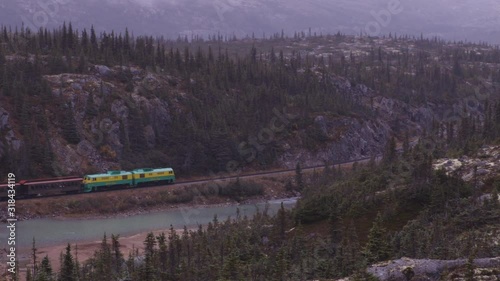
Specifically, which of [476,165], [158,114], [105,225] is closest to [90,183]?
A: [105,225]

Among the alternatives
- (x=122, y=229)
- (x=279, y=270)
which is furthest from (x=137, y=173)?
(x=279, y=270)

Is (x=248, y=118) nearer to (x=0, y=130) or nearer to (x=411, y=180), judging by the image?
(x=0, y=130)

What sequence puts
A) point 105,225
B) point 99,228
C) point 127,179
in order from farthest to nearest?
point 127,179 < point 105,225 < point 99,228

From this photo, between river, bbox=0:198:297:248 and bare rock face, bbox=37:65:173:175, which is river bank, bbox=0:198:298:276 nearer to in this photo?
river, bbox=0:198:297:248

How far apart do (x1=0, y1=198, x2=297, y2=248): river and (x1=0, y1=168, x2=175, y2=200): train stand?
21.2 feet

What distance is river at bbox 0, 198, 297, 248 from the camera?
83125 mm

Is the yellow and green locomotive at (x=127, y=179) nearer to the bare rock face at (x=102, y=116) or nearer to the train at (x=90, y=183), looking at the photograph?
the train at (x=90, y=183)

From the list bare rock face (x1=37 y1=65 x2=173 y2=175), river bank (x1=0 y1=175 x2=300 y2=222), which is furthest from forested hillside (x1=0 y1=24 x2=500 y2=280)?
river bank (x1=0 y1=175 x2=300 y2=222)

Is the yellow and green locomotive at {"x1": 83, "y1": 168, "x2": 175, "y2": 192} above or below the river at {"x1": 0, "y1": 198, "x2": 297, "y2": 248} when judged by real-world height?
above

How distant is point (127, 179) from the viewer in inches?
4225

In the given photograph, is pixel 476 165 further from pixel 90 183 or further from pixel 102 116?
pixel 102 116

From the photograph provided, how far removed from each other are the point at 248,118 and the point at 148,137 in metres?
29.0

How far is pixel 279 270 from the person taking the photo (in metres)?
40.6

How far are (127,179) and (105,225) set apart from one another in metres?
14.8
